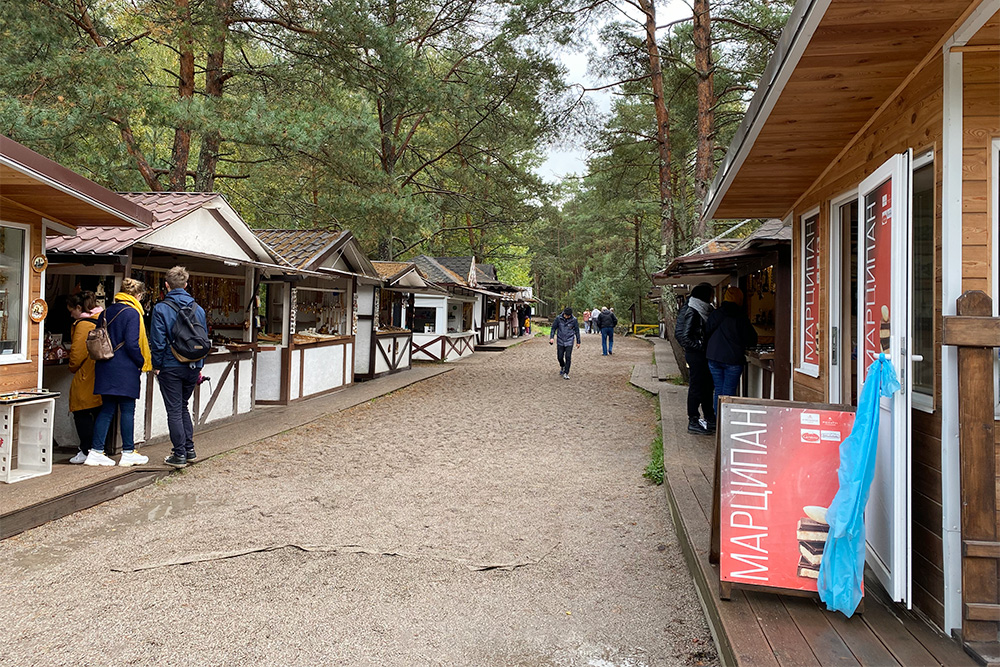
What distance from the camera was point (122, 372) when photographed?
594cm

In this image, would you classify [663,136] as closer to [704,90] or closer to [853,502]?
[704,90]

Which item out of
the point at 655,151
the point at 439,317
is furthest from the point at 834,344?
the point at 439,317

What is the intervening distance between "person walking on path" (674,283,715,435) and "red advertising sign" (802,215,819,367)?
7.19 ft

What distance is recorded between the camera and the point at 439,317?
2189cm

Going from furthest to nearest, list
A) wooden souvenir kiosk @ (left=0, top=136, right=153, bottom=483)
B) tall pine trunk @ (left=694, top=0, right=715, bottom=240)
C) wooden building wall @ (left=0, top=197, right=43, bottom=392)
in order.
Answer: tall pine trunk @ (left=694, top=0, right=715, bottom=240)
wooden building wall @ (left=0, top=197, right=43, bottom=392)
wooden souvenir kiosk @ (left=0, top=136, right=153, bottom=483)

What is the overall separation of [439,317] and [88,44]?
12729 mm

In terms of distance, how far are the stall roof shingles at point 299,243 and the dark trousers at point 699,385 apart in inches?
246

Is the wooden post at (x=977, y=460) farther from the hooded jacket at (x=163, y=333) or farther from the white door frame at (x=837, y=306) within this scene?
the hooded jacket at (x=163, y=333)

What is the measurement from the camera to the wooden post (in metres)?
2.60

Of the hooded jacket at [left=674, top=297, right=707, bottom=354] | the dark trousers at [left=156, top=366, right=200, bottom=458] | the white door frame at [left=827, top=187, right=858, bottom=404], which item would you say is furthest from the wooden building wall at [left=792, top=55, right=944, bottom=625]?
the dark trousers at [left=156, top=366, right=200, bottom=458]

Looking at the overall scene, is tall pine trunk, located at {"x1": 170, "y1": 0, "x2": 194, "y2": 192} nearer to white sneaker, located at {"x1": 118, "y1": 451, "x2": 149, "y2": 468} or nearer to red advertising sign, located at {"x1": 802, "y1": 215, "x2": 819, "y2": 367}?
white sneaker, located at {"x1": 118, "y1": 451, "x2": 149, "y2": 468}

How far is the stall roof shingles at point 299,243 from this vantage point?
36.8ft

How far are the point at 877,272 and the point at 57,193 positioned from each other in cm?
560

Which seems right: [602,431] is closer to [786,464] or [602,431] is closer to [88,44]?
[786,464]
